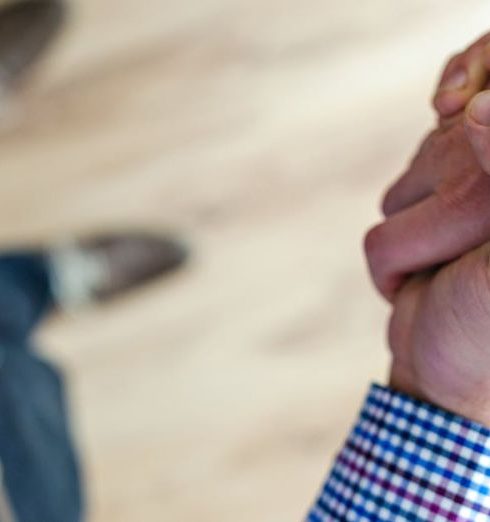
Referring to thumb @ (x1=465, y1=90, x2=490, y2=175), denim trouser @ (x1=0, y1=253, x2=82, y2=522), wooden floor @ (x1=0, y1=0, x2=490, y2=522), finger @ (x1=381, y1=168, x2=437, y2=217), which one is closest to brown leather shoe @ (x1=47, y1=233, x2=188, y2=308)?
wooden floor @ (x1=0, y1=0, x2=490, y2=522)

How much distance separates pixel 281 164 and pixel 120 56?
0.89ft

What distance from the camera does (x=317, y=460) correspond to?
1.34m

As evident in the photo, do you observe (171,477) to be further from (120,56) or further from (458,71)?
(458,71)

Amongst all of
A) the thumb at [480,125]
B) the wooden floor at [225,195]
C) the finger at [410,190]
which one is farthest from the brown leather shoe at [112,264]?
the thumb at [480,125]

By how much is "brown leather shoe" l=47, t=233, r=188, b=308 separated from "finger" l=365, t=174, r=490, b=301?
726mm

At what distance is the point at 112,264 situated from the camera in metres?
1.38

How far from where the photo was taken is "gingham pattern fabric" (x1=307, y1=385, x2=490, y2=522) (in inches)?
23.3

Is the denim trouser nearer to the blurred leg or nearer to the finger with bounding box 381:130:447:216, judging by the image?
the blurred leg

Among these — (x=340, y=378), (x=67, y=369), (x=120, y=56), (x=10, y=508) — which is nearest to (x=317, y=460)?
(x=340, y=378)

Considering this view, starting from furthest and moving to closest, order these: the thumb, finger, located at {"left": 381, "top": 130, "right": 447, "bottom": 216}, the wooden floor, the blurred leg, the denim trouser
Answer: the wooden floor < the blurred leg < the denim trouser < finger, located at {"left": 381, "top": 130, "right": 447, "bottom": 216} < the thumb

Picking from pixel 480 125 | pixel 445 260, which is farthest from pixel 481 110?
pixel 445 260

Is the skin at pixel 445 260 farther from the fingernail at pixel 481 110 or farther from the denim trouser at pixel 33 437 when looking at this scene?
the denim trouser at pixel 33 437

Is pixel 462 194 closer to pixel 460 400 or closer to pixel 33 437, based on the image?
pixel 460 400

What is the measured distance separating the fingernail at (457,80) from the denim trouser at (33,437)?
22.6 inches
